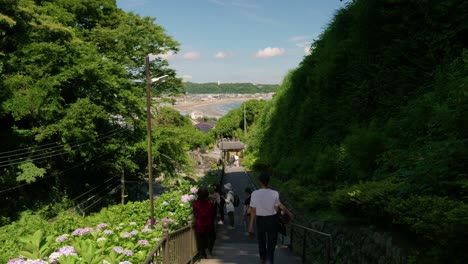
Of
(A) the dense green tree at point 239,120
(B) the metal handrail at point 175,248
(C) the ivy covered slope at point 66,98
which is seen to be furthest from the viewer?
(A) the dense green tree at point 239,120

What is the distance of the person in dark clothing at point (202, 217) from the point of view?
9070 mm

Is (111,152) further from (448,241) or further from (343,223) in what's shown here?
(448,241)

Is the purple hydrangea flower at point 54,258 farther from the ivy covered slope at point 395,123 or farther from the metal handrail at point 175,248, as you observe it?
the ivy covered slope at point 395,123

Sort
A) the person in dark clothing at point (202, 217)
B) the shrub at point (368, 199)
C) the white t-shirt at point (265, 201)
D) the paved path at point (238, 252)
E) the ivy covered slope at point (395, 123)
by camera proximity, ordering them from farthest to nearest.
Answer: the paved path at point (238, 252), the person in dark clothing at point (202, 217), the white t-shirt at point (265, 201), the shrub at point (368, 199), the ivy covered slope at point (395, 123)

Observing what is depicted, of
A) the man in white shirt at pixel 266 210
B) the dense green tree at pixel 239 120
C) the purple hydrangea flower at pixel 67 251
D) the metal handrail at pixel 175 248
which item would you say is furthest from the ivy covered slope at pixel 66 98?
the dense green tree at pixel 239 120

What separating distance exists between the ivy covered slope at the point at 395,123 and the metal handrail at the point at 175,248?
294 cm

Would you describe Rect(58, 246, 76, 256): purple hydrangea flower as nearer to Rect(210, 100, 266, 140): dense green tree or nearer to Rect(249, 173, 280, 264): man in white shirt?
Rect(249, 173, 280, 264): man in white shirt

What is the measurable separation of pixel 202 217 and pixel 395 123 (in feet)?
19.1

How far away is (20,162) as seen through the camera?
934 inches

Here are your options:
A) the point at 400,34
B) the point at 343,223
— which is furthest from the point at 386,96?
the point at 343,223

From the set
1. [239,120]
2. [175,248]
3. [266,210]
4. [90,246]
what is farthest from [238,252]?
[239,120]

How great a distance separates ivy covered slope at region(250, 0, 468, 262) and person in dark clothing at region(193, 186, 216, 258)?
8.46 ft

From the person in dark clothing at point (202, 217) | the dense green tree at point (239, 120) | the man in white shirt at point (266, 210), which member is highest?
the man in white shirt at point (266, 210)

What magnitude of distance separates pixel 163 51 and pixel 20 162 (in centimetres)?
1501
